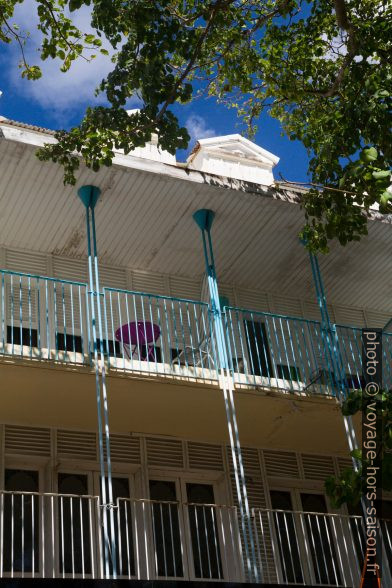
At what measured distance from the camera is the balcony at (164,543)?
36.2 feet

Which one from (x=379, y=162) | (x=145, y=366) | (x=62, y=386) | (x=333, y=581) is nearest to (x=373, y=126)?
(x=379, y=162)

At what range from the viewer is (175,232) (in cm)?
1381

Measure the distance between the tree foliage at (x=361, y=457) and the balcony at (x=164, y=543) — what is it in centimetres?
212

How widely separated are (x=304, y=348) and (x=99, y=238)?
3759 millimetres

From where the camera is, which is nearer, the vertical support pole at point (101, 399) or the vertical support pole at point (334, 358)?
the vertical support pole at point (101, 399)

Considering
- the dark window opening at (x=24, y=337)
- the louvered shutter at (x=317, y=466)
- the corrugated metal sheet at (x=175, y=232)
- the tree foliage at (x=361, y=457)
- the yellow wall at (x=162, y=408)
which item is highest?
Answer: the corrugated metal sheet at (x=175, y=232)

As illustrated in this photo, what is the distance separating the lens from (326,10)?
41.2ft

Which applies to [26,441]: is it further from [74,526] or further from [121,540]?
[121,540]

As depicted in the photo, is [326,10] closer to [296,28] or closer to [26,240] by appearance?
[296,28]

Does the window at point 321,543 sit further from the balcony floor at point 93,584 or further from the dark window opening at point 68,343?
the dark window opening at point 68,343

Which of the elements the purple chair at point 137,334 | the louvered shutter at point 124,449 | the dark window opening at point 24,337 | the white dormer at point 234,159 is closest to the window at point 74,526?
the louvered shutter at point 124,449

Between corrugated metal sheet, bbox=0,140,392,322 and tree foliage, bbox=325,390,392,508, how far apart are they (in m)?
5.16

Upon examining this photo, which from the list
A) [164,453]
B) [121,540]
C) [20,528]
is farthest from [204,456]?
[20,528]

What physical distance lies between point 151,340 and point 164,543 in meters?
2.71
